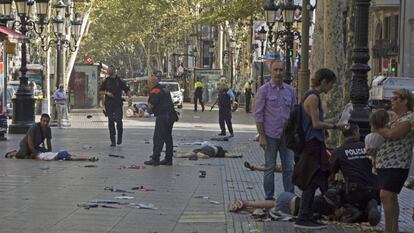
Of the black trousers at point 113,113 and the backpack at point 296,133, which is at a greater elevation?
the backpack at point 296,133

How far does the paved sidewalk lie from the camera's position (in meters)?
9.04

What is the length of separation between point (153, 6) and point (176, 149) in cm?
4266

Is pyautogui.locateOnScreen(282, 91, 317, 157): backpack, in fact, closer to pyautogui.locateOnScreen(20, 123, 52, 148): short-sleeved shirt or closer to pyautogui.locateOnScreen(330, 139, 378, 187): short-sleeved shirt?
pyautogui.locateOnScreen(330, 139, 378, 187): short-sleeved shirt

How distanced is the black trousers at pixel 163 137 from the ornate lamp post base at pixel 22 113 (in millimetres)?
9687

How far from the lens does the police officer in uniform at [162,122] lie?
16.0 m

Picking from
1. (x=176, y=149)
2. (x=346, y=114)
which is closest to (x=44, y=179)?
(x=346, y=114)

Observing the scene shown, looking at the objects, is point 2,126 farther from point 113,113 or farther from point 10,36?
point 113,113

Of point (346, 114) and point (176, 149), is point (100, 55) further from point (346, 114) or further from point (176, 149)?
point (346, 114)

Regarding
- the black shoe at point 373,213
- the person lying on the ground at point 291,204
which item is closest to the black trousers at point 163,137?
the person lying on the ground at point 291,204

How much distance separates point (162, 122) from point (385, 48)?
3419 centimetres

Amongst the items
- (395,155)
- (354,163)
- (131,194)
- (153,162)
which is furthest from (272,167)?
(153,162)

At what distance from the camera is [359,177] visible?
903 cm

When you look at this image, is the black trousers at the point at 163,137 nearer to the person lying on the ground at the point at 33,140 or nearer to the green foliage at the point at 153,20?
the person lying on the ground at the point at 33,140

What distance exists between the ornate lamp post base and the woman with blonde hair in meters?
18.0
